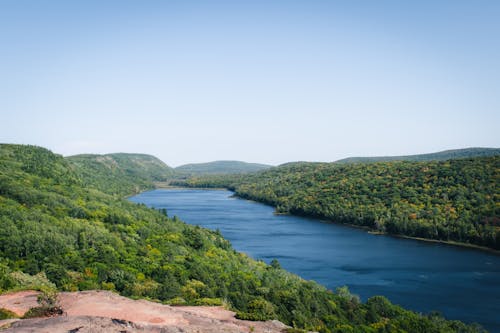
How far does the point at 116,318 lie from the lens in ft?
81.0

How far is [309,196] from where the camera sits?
169750mm

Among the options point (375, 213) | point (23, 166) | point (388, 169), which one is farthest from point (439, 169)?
point (23, 166)

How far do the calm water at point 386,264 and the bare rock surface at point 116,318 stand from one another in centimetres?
4112

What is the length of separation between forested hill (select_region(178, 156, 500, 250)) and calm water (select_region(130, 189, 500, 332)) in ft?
20.8

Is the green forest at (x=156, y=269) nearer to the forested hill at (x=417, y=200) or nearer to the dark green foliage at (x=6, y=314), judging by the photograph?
the dark green foliage at (x=6, y=314)

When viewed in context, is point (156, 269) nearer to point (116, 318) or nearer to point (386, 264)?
point (116, 318)

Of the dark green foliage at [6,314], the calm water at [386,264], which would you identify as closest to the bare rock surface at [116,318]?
the dark green foliage at [6,314]

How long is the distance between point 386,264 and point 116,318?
69.1m

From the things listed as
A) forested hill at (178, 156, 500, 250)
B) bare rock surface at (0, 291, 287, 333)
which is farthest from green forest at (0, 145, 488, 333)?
forested hill at (178, 156, 500, 250)

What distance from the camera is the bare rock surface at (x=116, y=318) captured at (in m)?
22.2

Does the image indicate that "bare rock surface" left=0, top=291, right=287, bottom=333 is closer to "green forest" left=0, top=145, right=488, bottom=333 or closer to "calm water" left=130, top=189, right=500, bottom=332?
"green forest" left=0, top=145, right=488, bottom=333

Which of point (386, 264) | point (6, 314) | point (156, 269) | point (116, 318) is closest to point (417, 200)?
point (386, 264)

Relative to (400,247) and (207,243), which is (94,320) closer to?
(207,243)

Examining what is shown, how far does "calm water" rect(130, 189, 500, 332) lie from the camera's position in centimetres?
6253
